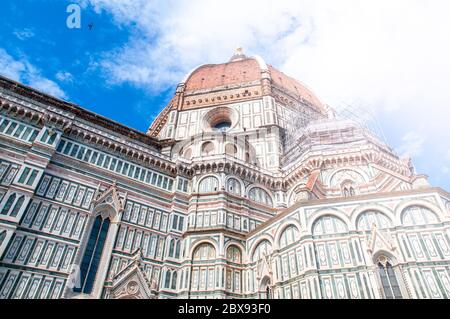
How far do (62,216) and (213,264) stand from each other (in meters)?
10.8

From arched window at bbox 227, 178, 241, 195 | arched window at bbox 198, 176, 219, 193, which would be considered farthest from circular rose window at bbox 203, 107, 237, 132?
arched window at bbox 198, 176, 219, 193

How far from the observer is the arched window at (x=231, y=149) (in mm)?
29747

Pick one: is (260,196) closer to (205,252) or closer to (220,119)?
(205,252)

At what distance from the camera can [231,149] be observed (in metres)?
30.2

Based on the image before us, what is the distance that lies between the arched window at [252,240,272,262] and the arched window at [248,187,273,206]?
18.1 ft

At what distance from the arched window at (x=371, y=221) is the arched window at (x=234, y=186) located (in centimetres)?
1085

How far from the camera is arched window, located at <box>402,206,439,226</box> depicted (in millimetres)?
16672

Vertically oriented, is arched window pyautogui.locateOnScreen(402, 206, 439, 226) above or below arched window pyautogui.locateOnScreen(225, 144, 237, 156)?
below

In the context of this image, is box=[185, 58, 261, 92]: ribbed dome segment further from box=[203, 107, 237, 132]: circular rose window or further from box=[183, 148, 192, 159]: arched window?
box=[183, 148, 192, 159]: arched window

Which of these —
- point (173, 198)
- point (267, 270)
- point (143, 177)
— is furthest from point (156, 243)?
point (267, 270)

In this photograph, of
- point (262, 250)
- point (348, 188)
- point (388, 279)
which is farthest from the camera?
point (348, 188)

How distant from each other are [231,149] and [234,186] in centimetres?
512

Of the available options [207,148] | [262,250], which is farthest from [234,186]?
[262,250]
